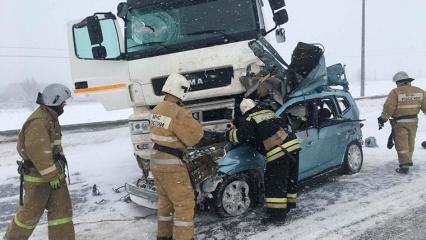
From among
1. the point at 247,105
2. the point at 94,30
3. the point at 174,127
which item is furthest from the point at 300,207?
the point at 94,30

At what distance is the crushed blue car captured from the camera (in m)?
4.98

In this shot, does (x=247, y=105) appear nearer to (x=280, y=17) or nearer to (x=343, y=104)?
(x=280, y=17)

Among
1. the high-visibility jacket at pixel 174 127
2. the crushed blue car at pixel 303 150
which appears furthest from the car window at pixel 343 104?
the high-visibility jacket at pixel 174 127

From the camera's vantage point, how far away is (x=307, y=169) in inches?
232

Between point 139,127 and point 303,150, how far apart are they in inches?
93.3

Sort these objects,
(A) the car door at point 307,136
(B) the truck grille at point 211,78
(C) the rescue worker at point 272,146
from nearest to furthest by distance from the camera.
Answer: (C) the rescue worker at point 272,146 < (A) the car door at point 307,136 < (B) the truck grille at point 211,78

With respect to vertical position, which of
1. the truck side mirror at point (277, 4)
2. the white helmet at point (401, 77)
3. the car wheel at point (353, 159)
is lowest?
the car wheel at point (353, 159)

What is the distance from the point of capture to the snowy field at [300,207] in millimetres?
4680

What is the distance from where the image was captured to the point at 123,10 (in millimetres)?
6766

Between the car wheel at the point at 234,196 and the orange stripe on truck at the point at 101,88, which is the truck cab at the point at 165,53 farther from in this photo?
the car wheel at the point at 234,196

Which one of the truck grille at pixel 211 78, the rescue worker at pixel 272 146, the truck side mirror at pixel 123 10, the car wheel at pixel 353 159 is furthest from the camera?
the car wheel at pixel 353 159

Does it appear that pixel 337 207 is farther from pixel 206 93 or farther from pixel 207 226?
pixel 206 93

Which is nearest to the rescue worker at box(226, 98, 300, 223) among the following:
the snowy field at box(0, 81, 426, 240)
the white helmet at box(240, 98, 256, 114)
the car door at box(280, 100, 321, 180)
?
the white helmet at box(240, 98, 256, 114)

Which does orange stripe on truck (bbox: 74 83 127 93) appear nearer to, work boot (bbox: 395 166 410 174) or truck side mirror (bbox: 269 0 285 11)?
truck side mirror (bbox: 269 0 285 11)
